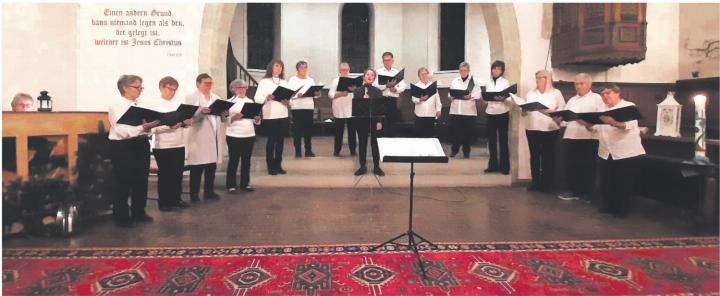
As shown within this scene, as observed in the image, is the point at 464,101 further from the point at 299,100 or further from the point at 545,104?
the point at 299,100

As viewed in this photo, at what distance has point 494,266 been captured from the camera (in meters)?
3.13

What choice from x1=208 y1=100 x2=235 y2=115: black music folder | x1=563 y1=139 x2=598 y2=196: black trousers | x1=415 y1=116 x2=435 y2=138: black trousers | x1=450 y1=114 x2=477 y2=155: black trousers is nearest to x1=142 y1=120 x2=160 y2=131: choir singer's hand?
x1=208 y1=100 x2=235 y2=115: black music folder

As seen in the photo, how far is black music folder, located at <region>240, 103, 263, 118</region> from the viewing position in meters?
5.11

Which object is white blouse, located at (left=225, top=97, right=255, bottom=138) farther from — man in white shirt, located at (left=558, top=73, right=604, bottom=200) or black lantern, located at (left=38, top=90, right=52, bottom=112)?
man in white shirt, located at (left=558, top=73, right=604, bottom=200)

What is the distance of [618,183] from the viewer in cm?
469

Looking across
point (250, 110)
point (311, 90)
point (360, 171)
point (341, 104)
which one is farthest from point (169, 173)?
point (341, 104)

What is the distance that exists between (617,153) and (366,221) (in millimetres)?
2601

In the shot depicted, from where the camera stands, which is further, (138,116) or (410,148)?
(138,116)

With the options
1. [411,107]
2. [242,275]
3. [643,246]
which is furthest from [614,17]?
[242,275]

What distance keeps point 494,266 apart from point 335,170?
3698mm

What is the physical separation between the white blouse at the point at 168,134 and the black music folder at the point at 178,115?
180mm

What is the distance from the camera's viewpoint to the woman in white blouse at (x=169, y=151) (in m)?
4.45

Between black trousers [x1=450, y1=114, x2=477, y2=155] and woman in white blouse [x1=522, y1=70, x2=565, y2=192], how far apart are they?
3.07ft

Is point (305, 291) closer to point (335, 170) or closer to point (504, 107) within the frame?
point (335, 170)
